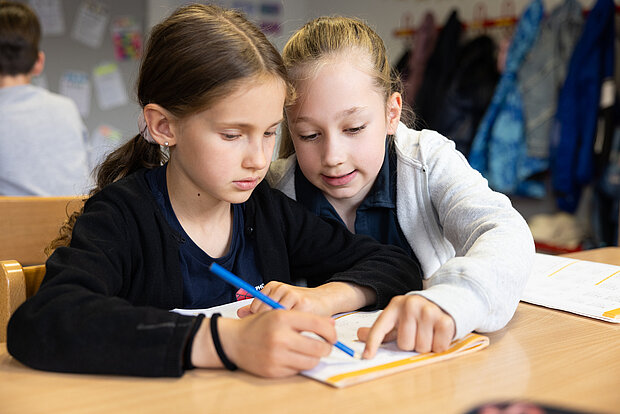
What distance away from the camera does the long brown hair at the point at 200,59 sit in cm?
96

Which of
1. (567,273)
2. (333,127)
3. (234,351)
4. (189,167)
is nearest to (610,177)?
(567,273)

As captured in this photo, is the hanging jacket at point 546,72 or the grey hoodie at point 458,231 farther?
the hanging jacket at point 546,72

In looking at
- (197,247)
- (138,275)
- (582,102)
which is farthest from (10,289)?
(582,102)

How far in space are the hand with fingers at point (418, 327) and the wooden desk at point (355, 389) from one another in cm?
3

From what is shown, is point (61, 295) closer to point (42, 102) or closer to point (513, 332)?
point (513, 332)

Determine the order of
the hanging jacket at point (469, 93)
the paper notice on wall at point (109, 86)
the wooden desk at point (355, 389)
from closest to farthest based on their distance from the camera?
the wooden desk at point (355, 389) < the hanging jacket at point (469, 93) < the paper notice on wall at point (109, 86)

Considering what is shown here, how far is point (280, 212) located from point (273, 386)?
532 millimetres

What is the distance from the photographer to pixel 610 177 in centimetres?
305

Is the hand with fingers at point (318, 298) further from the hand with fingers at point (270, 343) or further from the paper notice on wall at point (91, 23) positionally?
the paper notice on wall at point (91, 23)

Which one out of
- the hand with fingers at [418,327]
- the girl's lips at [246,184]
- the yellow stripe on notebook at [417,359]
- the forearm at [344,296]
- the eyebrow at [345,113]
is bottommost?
the forearm at [344,296]

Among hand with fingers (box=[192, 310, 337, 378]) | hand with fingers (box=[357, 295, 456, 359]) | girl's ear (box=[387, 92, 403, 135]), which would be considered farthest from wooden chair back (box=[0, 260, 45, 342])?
girl's ear (box=[387, 92, 403, 135])

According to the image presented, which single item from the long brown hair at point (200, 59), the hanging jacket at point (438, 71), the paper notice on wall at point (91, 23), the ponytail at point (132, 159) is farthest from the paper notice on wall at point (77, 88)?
the long brown hair at point (200, 59)

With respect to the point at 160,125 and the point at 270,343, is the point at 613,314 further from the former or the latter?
the point at 160,125

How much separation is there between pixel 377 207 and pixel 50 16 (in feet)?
10.3
